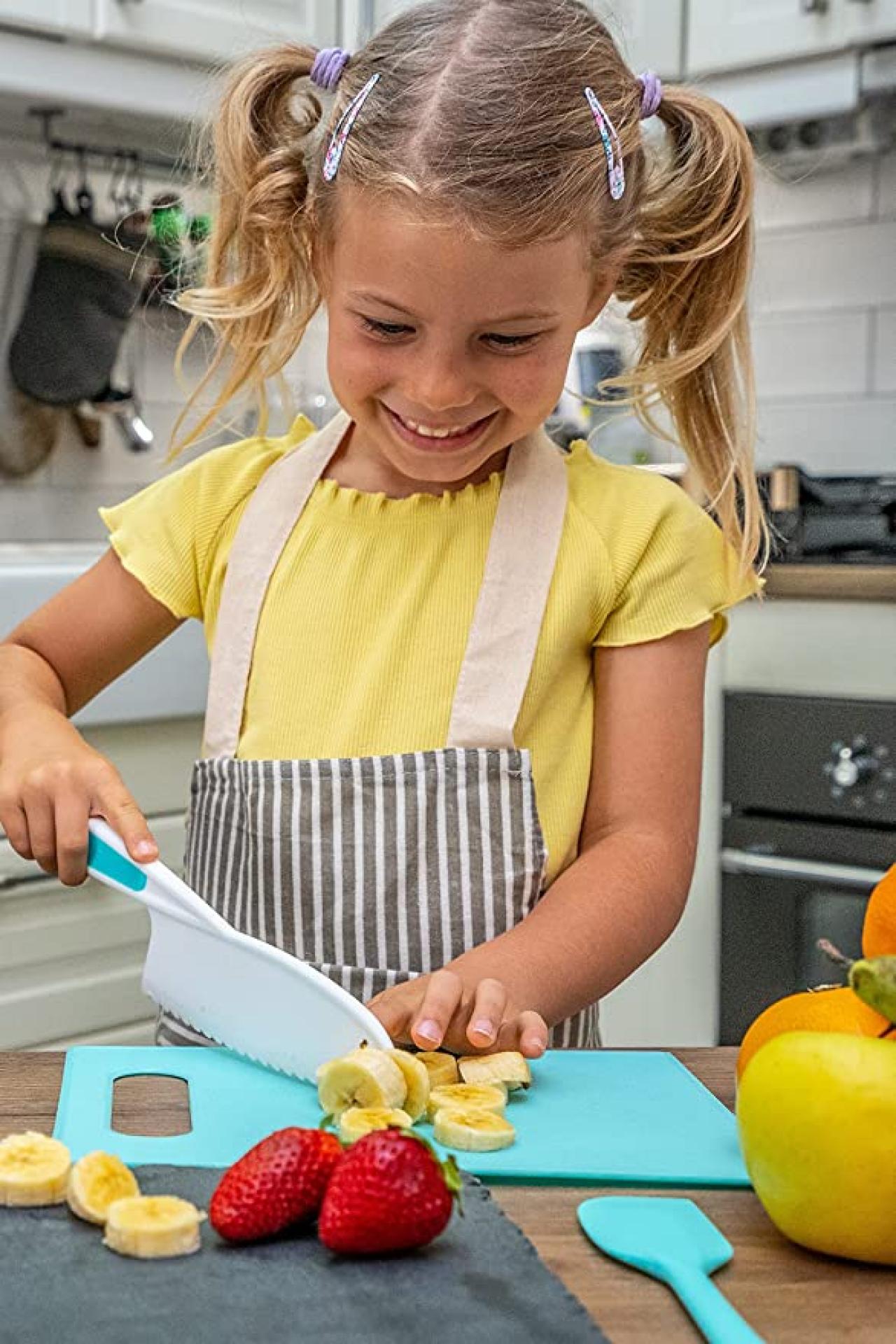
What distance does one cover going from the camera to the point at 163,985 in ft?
2.90

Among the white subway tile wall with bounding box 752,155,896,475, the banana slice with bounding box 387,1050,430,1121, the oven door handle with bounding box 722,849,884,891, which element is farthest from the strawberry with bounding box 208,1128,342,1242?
the white subway tile wall with bounding box 752,155,896,475

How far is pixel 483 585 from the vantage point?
1151 mm

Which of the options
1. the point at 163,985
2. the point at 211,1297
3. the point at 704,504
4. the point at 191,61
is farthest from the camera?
the point at 191,61

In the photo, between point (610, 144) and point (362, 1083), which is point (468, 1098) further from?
point (610, 144)

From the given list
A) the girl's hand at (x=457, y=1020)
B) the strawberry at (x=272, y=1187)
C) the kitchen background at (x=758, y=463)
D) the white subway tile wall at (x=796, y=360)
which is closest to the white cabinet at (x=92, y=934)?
the kitchen background at (x=758, y=463)

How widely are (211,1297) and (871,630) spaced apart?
158 cm

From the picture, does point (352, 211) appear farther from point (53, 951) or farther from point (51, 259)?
point (51, 259)

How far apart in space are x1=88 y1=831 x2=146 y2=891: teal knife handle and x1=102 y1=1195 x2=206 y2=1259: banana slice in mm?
272

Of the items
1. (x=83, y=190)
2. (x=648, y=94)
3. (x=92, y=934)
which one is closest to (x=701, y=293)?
(x=648, y=94)

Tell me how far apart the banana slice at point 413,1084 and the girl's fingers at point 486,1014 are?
0.25ft

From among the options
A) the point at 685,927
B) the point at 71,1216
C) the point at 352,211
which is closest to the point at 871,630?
the point at 685,927

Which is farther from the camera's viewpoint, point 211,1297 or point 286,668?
point 286,668

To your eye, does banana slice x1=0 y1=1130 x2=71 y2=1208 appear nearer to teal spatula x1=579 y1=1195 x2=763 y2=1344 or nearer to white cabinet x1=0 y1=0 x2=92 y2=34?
teal spatula x1=579 y1=1195 x2=763 y2=1344

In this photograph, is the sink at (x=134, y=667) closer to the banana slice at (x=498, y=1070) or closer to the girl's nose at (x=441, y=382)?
the girl's nose at (x=441, y=382)
